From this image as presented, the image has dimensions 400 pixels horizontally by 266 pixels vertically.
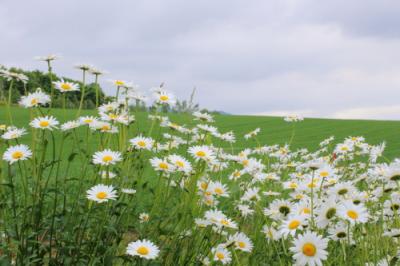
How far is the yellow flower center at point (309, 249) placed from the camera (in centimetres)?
188

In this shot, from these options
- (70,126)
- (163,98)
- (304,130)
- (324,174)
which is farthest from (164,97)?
(304,130)

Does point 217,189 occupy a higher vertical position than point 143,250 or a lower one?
higher

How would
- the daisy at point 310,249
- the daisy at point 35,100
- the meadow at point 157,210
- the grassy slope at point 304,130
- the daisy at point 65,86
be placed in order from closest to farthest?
the daisy at point 310,249 → the meadow at point 157,210 → the daisy at point 35,100 → the daisy at point 65,86 → the grassy slope at point 304,130

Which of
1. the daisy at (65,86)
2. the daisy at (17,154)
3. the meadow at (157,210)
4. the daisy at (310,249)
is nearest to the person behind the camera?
the daisy at (310,249)

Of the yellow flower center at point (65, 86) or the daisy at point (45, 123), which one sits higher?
the yellow flower center at point (65, 86)

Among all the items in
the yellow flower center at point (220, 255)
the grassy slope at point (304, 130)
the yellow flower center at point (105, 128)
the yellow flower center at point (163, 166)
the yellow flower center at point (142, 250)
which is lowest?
the grassy slope at point (304, 130)

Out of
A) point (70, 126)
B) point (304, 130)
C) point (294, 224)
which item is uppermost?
point (70, 126)

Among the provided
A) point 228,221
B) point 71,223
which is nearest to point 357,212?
point 228,221

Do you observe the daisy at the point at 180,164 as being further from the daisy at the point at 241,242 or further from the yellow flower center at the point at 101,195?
the daisy at the point at 241,242

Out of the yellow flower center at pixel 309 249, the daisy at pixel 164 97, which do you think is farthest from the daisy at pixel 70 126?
the yellow flower center at pixel 309 249

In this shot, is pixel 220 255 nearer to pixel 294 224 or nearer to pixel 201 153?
pixel 201 153

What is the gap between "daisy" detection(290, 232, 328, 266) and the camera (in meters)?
1.87

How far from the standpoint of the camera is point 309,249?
1891 millimetres

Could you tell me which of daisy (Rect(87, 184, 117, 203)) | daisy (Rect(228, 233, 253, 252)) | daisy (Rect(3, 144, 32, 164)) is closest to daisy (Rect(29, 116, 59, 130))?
daisy (Rect(3, 144, 32, 164))
